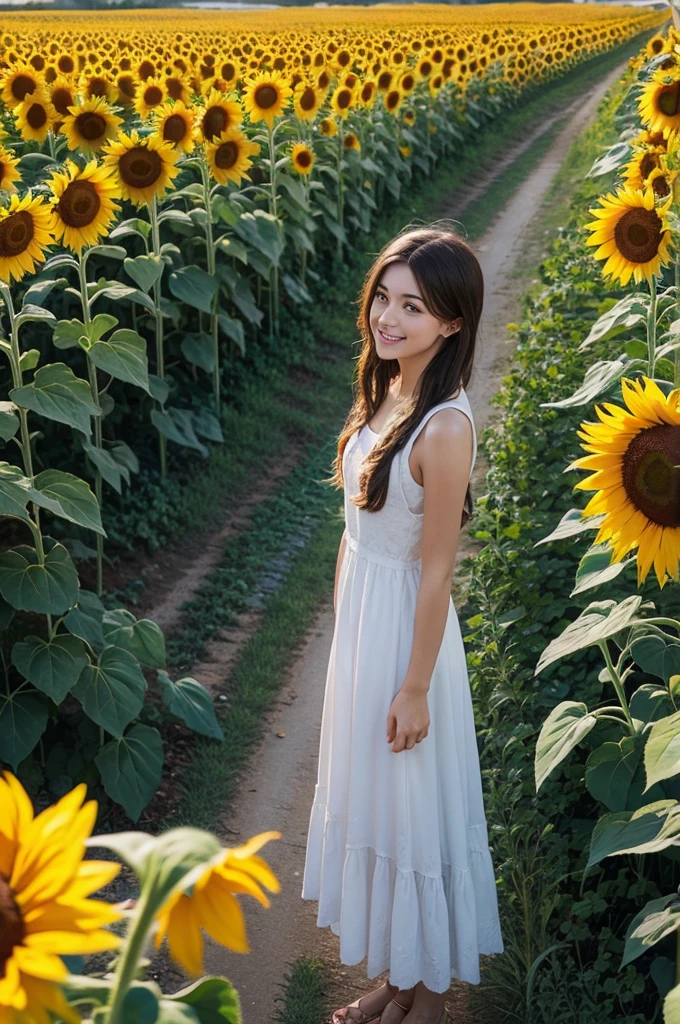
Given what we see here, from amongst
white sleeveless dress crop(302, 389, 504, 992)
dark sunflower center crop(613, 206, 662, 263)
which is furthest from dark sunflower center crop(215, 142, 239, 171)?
white sleeveless dress crop(302, 389, 504, 992)

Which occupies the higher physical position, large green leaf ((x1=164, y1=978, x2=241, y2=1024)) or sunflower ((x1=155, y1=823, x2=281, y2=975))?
sunflower ((x1=155, y1=823, x2=281, y2=975))

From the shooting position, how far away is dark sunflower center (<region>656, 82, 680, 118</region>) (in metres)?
3.48

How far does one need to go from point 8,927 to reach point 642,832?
5.55ft

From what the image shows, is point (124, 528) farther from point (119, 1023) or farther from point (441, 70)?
point (441, 70)

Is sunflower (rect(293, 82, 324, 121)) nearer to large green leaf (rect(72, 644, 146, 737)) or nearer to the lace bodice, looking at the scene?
large green leaf (rect(72, 644, 146, 737))

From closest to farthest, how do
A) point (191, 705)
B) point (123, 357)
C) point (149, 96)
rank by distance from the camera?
point (191, 705) → point (123, 357) → point (149, 96)

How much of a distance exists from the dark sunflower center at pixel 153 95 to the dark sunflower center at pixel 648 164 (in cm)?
389

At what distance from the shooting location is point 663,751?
6.51 feet

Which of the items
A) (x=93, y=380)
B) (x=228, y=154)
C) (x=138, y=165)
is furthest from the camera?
(x=228, y=154)

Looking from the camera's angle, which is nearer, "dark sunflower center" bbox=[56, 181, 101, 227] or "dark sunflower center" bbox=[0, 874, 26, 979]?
"dark sunflower center" bbox=[0, 874, 26, 979]

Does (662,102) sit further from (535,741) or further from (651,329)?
(535,741)

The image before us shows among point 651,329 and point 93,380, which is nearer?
point 651,329

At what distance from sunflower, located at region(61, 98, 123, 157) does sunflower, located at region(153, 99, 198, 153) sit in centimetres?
22

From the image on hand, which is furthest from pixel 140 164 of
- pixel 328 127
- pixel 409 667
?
pixel 328 127
